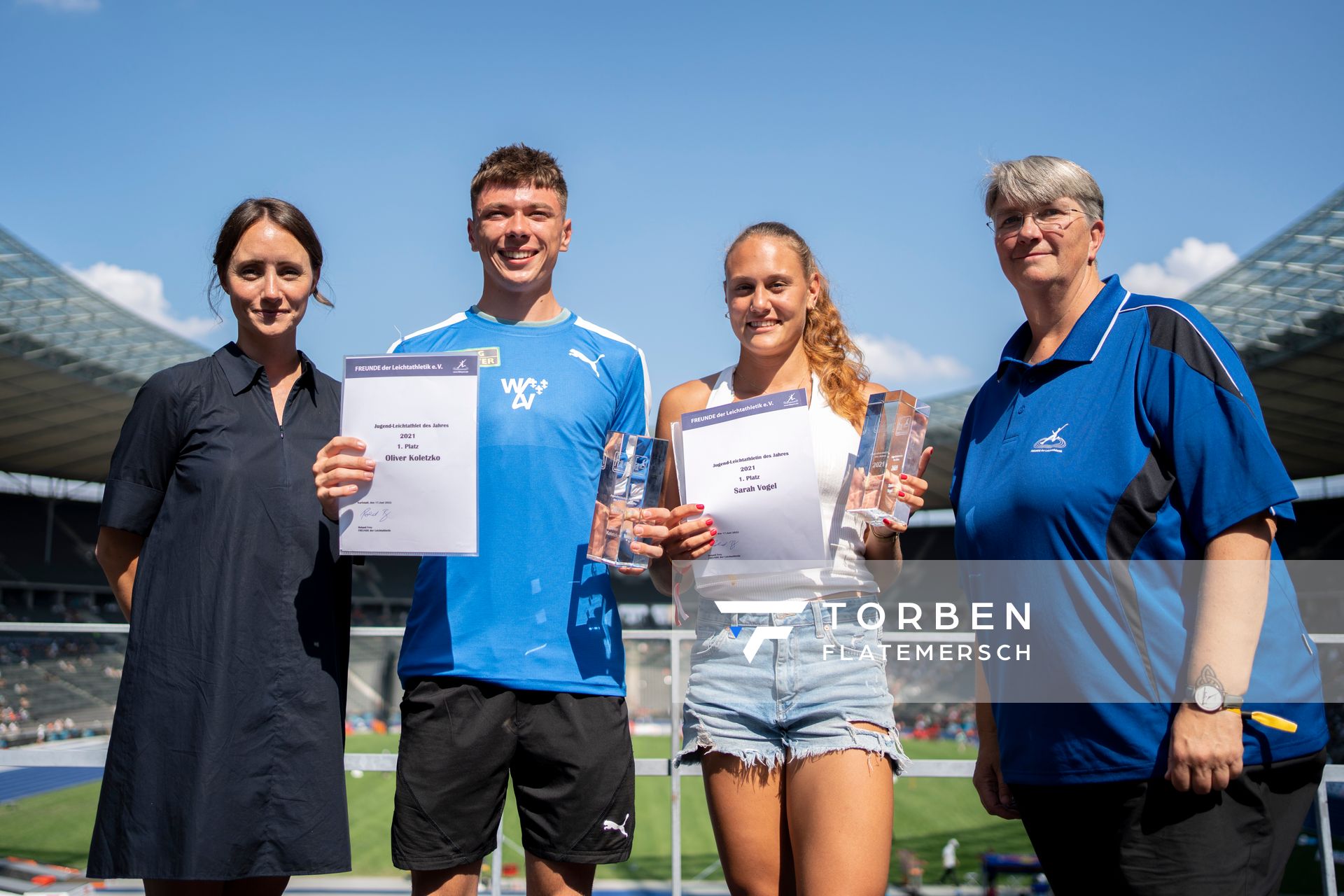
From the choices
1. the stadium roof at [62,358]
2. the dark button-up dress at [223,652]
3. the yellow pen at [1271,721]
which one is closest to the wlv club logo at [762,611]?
the yellow pen at [1271,721]

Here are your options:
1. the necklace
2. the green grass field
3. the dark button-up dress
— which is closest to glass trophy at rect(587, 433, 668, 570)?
the necklace

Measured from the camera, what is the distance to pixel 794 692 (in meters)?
2.26

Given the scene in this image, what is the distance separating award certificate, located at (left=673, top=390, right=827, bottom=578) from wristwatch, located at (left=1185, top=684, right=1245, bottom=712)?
82cm

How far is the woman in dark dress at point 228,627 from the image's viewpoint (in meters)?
2.27

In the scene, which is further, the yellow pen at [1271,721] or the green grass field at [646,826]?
the green grass field at [646,826]

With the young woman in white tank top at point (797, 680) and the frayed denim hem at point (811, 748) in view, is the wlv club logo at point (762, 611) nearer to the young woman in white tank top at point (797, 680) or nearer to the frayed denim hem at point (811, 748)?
the young woman in white tank top at point (797, 680)

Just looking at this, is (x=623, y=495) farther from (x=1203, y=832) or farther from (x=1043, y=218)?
(x=1203, y=832)

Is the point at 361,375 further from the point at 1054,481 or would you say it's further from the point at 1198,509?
the point at 1198,509

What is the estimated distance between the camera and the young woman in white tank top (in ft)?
7.19

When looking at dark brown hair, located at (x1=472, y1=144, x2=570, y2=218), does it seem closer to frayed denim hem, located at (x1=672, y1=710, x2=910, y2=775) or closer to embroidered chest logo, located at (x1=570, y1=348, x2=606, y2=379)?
embroidered chest logo, located at (x1=570, y1=348, x2=606, y2=379)

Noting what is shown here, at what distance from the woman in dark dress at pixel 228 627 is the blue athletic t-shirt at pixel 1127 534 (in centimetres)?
162

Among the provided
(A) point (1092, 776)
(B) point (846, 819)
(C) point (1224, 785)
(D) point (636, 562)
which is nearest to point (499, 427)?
(D) point (636, 562)

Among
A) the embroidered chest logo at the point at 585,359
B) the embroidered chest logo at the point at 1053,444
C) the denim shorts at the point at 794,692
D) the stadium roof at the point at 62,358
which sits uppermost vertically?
the stadium roof at the point at 62,358

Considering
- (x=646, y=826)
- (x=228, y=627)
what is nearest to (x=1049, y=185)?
(x=228, y=627)
